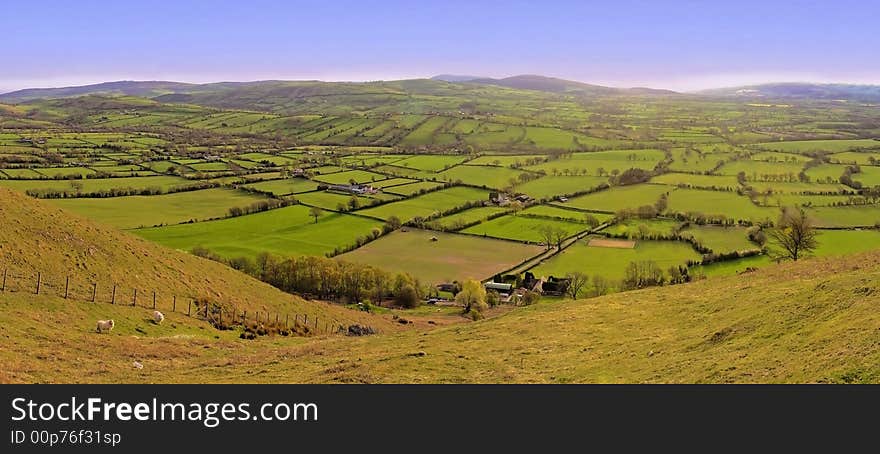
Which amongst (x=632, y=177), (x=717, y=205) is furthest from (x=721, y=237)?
(x=632, y=177)

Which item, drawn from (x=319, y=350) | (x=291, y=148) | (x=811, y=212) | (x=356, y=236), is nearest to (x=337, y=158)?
(x=291, y=148)

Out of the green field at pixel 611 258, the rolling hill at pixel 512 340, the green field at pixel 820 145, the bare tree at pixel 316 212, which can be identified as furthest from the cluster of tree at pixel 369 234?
the green field at pixel 820 145

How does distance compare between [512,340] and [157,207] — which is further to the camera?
[157,207]

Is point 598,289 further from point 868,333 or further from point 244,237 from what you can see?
point 244,237

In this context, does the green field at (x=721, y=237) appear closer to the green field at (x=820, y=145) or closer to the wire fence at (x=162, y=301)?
the wire fence at (x=162, y=301)

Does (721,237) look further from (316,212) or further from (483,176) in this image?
(483,176)

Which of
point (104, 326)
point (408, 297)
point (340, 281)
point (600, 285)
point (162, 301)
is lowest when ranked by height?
point (408, 297)
